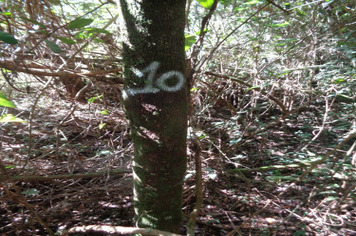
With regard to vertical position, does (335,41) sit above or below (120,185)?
above

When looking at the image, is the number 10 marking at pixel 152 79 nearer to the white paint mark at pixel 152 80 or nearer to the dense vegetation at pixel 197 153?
the white paint mark at pixel 152 80

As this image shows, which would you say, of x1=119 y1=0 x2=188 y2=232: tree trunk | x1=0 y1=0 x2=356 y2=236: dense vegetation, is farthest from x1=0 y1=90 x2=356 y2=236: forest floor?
x1=119 y1=0 x2=188 y2=232: tree trunk

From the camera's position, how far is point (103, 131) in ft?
7.93

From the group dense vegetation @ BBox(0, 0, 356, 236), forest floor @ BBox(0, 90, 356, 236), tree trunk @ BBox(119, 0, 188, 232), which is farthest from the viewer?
forest floor @ BBox(0, 90, 356, 236)

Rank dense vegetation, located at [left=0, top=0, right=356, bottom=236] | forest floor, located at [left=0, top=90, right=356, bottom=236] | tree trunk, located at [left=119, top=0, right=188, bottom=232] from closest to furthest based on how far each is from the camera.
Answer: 1. tree trunk, located at [left=119, top=0, right=188, bottom=232]
2. dense vegetation, located at [left=0, top=0, right=356, bottom=236]
3. forest floor, located at [left=0, top=90, right=356, bottom=236]

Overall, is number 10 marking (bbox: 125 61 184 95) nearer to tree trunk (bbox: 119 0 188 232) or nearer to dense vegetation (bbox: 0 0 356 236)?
tree trunk (bbox: 119 0 188 232)

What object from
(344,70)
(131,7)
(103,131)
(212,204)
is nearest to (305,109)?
(344,70)

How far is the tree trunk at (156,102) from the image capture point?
0.91 metres

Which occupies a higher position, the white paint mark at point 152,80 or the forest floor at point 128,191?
the white paint mark at point 152,80

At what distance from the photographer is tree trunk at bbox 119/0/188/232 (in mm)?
913

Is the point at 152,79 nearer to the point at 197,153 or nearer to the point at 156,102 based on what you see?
the point at 156,102

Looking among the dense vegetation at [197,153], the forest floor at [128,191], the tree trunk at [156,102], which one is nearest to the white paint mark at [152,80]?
the tree trunk at [156,102]

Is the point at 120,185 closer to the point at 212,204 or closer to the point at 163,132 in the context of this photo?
the point at 212,204

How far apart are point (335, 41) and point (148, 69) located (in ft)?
6.61
